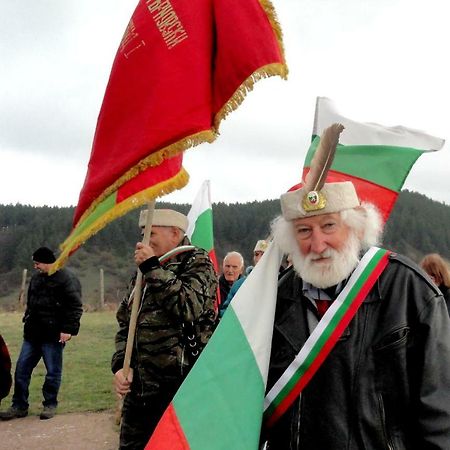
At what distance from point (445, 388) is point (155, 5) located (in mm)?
2364

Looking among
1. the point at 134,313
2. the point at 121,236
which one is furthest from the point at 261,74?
the point at 121,236

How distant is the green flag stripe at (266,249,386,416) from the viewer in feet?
6.59

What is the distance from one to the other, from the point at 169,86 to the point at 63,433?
15.0ft

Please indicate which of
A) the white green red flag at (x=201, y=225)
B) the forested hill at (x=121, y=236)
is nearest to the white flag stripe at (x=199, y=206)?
the white green red flag at (x=201, y=225)

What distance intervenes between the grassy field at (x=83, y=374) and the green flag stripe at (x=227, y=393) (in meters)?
5.51

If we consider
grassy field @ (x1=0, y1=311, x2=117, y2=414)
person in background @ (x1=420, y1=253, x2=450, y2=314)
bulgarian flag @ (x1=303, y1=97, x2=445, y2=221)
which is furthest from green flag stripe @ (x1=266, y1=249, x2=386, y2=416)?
grassy field @ (x1=0, y1=311, x2=117, y2=414)

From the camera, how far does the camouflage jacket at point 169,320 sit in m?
3.35

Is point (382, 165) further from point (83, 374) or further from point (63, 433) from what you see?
point (83, 374)

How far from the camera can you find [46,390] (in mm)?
6996

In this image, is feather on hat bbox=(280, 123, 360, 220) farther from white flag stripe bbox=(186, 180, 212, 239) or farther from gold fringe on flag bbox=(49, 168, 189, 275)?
white flag stripe bbox=(186, 180, 212, 239)

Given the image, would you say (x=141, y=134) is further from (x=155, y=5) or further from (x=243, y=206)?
(x=243, y=206)

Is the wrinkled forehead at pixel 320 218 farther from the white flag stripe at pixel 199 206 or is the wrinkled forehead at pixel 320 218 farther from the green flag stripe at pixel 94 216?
the white flag stripe at pixel 199 206

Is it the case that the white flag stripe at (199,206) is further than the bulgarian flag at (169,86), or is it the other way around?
the white flag stripe at (199,206)

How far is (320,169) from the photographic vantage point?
229cm
